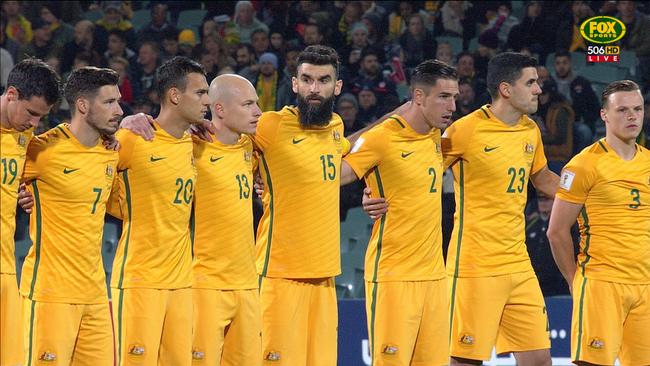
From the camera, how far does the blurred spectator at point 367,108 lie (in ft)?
45.2

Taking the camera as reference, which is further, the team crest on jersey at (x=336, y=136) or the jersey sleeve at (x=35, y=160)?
the team crest on jersey at (x=336, y=136)

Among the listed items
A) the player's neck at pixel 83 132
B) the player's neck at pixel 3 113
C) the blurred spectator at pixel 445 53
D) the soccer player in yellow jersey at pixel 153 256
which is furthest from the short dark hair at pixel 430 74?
the blurred spectator at pixel 445 53

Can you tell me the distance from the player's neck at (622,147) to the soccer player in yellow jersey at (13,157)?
13.0 feet

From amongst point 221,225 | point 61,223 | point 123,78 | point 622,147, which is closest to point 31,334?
point 61,223

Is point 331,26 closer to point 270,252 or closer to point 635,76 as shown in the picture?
point 635,76

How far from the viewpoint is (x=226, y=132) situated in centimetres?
827

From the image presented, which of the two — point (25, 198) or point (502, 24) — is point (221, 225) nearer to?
point (25, 198)

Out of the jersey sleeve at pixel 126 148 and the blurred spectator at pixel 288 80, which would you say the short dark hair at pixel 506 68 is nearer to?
A: the jersey sleeve at pixel 126 148

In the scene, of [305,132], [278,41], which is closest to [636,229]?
[305,132]

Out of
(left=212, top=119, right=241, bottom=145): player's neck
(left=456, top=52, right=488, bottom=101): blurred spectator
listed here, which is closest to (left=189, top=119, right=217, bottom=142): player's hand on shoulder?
(left=212, top=119, right=241, bottom=145): player's neck

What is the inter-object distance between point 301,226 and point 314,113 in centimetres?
76

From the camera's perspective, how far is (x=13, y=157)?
7281 millimetres

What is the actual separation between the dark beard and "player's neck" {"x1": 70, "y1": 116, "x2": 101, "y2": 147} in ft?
4.65

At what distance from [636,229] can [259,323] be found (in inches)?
108
